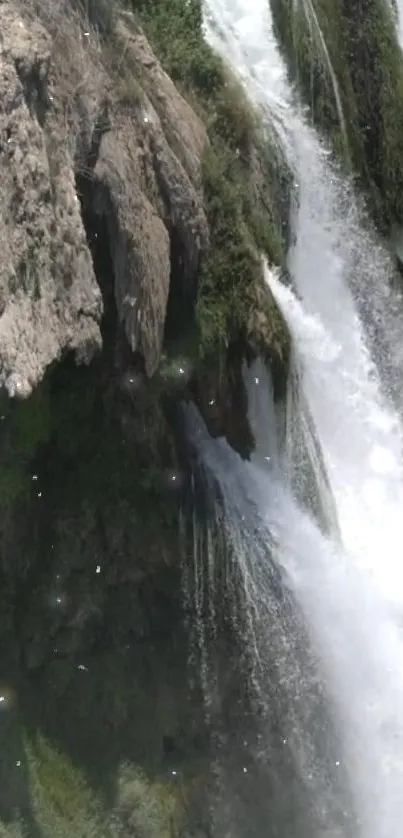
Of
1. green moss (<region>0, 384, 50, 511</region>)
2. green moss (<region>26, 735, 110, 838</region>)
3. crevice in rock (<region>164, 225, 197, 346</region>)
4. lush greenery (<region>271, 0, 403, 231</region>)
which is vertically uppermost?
lush greenery (<region>271, 0, 403, 231</region>)

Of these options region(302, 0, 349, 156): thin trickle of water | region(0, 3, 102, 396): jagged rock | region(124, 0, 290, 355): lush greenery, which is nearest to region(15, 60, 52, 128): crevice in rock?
region(0, 3, 102, 396): jagged rock

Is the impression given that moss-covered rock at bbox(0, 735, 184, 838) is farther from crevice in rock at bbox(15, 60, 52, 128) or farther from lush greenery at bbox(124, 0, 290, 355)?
crevice in rock at bbox(15, 60, 52, 128)

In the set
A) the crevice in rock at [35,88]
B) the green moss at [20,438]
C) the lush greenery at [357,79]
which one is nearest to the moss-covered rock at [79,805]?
the green moss at [20,438]

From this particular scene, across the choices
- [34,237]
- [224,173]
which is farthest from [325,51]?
[34,237]

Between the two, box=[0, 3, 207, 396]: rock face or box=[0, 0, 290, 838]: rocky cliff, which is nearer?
box=[0, 3, 207, 396]: rock face

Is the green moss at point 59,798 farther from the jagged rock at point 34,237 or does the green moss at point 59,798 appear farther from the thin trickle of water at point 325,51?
the thin trickle of water at point 325,51
